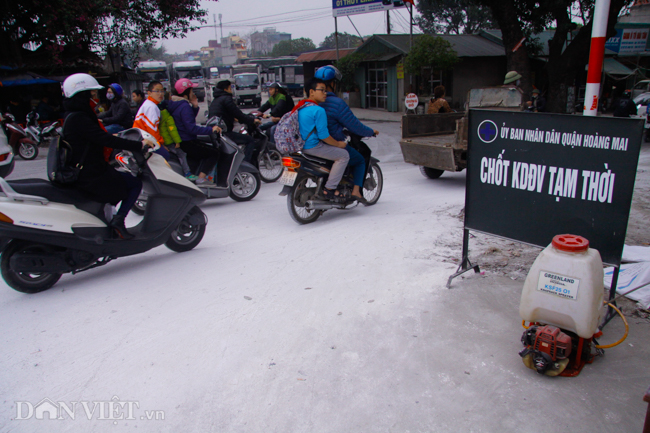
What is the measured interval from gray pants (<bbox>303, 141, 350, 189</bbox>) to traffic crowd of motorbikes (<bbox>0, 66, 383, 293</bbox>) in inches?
0.5

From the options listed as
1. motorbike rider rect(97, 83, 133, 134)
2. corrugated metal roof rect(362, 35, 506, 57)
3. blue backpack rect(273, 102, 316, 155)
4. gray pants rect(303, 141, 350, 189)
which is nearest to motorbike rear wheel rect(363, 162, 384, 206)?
gray pants rect(303, 141, 350, 189)

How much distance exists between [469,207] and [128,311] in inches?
117

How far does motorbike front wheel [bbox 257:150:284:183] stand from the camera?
360 inches

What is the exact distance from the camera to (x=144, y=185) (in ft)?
16.1

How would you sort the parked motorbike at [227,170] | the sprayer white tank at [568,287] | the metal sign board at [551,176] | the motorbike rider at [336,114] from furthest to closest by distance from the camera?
the parked motorbike at [227,170]
the motorbike rider at [336,114]
the metal sign board at [551,176]
the sprayer white tank at [568,287]

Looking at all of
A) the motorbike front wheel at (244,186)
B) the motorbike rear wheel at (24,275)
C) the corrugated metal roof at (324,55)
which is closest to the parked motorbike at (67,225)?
the motorbike rear wheel at (24,275)

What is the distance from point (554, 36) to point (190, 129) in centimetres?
1808

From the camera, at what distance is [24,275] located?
13.5 feet

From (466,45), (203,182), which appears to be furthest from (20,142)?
(466,45)

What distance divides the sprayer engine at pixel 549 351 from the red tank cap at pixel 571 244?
477 mm

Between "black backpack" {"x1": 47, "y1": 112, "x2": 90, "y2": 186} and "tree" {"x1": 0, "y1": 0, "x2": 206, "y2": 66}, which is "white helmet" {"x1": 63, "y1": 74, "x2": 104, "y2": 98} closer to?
"black backpack" {"x1": 47, "y1": 112, "x2": 90, "y2": 186}

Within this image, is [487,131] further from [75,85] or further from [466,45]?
[466,45]

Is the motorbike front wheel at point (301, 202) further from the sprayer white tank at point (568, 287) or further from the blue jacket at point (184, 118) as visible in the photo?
the sprayer white tank at point (568, 287)

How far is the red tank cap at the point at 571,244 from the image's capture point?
8.89 ft
